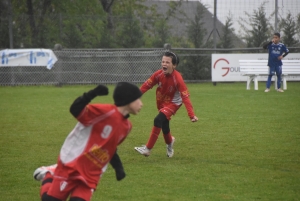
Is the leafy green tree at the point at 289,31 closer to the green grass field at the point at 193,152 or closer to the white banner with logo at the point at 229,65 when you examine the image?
the white banner with logo at the point at 229,65

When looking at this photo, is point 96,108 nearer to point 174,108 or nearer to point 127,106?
point 127,106

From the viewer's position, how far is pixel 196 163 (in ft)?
26.4

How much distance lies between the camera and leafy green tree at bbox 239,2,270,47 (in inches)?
953

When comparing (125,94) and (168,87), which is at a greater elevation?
(125,94)

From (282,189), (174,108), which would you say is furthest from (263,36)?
(282,189)

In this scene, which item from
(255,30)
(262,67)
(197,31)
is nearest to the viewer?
(262,67)

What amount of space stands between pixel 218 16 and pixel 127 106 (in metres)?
20.0

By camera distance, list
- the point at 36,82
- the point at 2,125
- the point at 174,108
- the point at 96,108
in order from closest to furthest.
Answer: the point at 96,108 < the point at 174,108 < the point at 2,125 < the point at 36,82

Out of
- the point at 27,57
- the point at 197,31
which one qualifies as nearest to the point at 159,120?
the point at 27,57

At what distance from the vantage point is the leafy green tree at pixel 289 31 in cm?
2355

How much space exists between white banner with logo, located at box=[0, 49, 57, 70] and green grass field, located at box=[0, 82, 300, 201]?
5665mm

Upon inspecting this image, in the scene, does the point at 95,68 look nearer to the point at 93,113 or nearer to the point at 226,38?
the point at 226,38

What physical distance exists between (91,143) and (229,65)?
18.0 m

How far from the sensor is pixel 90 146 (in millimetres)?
4422
